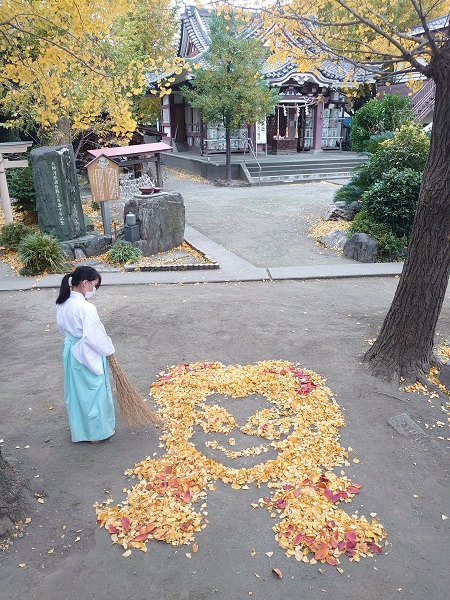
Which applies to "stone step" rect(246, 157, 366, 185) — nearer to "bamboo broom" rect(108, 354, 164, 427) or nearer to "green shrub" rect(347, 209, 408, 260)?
"green shrub" rect(347, 209, 408, 260)

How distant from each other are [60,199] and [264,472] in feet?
29.3

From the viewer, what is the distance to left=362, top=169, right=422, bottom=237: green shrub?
35.9 ft

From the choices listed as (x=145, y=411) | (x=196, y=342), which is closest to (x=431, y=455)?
(x=145, y=411)

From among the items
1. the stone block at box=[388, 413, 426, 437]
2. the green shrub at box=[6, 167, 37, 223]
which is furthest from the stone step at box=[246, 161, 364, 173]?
the stone block at box=[388, 413, 426, 437]

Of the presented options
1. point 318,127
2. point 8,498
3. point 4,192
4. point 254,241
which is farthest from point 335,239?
point 318,127

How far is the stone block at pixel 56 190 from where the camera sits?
10.8 metres

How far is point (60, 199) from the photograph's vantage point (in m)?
10.9

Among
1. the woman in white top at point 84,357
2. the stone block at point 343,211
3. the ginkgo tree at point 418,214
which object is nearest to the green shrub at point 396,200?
the stone block at point 343,211

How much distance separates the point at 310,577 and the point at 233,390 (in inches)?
94.8

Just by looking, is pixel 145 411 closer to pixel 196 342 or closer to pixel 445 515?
pixel 196 342

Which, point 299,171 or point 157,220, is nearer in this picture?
point 157,220

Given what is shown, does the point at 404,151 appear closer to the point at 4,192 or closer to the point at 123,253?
the point at 123,253

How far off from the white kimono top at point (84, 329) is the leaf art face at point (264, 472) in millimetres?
1029

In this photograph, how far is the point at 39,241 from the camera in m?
10.0
